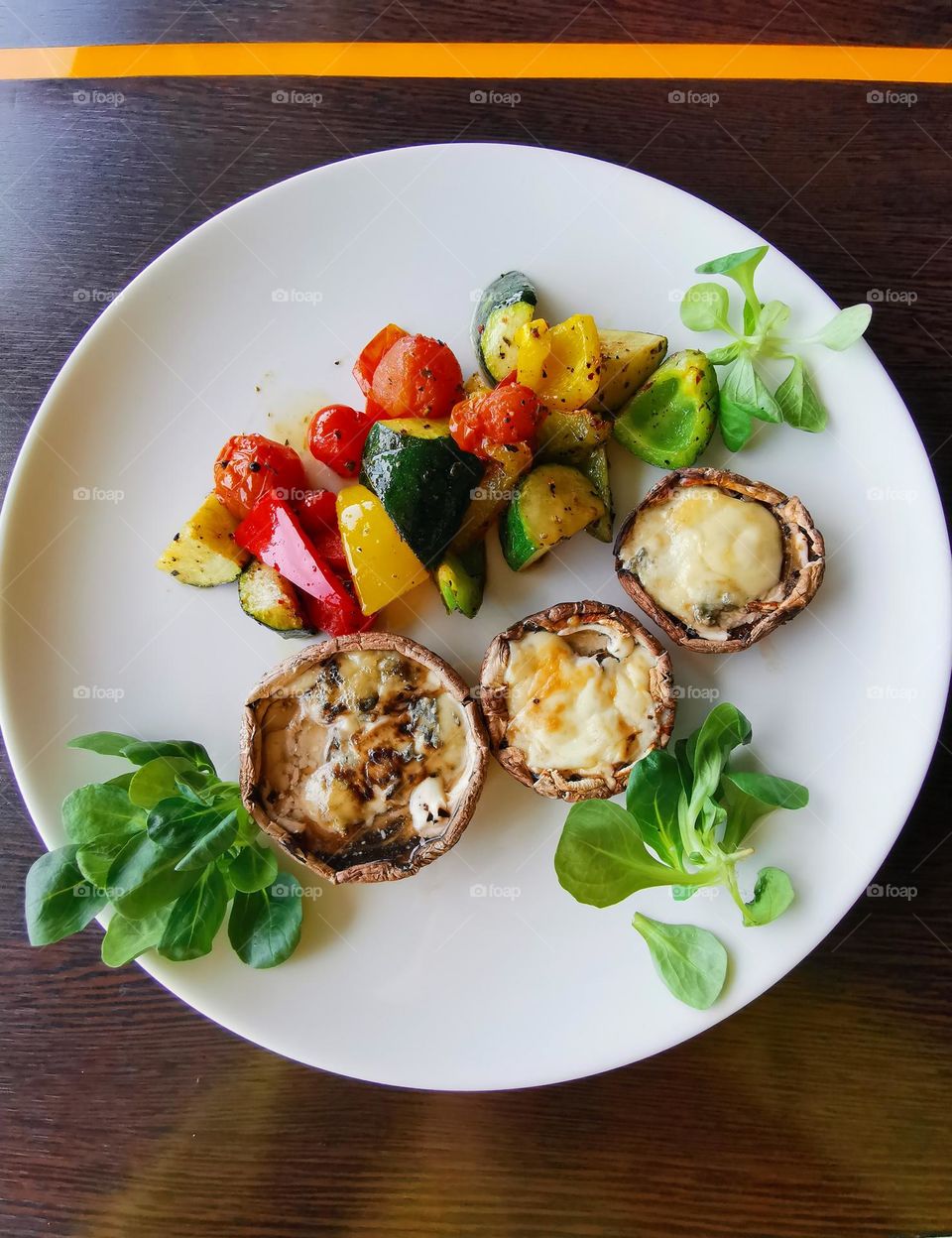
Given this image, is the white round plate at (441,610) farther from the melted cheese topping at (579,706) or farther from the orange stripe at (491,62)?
the orange stripe at (491,62)

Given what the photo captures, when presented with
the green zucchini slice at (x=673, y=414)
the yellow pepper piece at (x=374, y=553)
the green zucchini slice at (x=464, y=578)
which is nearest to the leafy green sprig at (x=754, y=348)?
the green zucchini slice at (x=673, y=414)

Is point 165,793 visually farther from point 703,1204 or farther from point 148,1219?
point 703,1204

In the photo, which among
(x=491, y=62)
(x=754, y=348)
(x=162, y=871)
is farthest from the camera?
(x=491, y=62)

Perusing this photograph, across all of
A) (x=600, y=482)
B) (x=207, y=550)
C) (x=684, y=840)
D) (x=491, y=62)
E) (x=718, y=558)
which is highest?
(x=491, y=62)

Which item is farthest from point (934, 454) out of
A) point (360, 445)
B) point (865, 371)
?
point (360, 445)

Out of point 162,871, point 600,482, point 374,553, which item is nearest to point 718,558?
point 600,482

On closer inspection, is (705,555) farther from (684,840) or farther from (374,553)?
(374,553)

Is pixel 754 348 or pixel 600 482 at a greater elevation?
pixel 754 348
